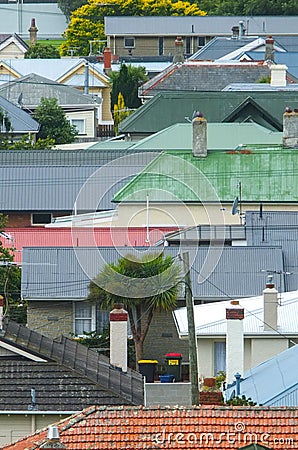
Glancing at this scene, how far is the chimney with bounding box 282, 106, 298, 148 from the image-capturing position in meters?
49.3

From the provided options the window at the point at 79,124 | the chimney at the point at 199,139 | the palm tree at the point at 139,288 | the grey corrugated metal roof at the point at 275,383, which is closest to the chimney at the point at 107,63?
the window at the point at 79,124

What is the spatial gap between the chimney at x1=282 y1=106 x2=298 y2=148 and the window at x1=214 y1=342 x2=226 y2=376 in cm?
1802

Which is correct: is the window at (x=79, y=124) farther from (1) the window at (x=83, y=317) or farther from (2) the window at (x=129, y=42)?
(1) the window at (x=83, y=317)

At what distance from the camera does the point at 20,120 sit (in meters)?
69.5

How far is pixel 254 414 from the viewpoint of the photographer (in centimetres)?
1894

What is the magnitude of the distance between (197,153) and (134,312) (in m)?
12.0

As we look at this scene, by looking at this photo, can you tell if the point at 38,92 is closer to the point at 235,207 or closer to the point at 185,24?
the point at 185,24

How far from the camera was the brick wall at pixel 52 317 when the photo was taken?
123ft

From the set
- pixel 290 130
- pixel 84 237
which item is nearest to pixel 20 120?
pixel 290 130

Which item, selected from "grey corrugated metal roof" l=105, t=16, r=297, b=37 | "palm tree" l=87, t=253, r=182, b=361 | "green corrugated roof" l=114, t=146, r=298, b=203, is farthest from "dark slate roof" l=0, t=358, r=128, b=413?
"grey corrugated metal roof" l=105, t=16, r=297, b=37

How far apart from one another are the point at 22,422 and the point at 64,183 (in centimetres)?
2733

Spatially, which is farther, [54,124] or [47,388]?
[54,124]

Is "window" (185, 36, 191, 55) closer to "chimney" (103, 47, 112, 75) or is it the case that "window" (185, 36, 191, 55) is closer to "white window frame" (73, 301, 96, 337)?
"chimney" (103, 47, 112, 75)

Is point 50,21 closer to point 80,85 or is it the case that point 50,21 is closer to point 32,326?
point 80,85
